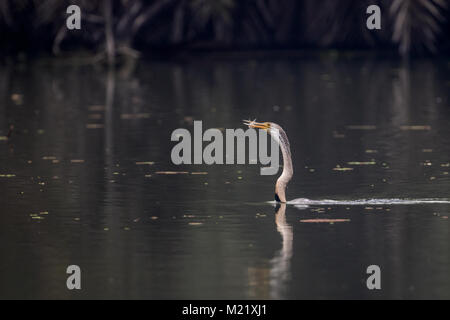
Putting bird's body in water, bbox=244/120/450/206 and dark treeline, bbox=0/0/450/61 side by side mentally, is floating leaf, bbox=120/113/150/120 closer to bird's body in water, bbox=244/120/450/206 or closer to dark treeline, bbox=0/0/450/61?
bird's body in water, bbox=244/120/450/206

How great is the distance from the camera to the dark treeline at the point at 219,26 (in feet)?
134

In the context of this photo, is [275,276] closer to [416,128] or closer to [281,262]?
[281,262]

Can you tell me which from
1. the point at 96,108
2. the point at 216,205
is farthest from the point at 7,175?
the point at 96,108

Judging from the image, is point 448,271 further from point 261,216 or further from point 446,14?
point 446,14

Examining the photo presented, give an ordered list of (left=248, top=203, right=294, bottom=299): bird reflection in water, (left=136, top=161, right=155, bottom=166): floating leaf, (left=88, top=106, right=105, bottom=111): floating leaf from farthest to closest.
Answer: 1. (left=88, top=106, right=105, bottom=111): floating leaf
2. (left=136, top=161, right=155, bottom=166): floating leaf
3. (left=248, top=203, right=294, bottom=299): bird reflection in water

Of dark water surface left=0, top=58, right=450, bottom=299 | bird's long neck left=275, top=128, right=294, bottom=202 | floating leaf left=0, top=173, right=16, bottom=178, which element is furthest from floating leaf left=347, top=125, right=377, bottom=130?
bird's long neck left=275, top=128, right=294, bottom=202

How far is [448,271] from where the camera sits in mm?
9844

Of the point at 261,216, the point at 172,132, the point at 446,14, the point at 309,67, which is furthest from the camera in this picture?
the point at 446,14

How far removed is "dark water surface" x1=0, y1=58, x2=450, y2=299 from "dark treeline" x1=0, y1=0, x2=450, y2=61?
13.3 metres

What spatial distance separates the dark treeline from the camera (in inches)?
1613

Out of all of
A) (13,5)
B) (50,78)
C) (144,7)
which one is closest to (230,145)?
(50,78)

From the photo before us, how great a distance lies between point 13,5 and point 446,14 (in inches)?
548

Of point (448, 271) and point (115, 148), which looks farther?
point (115, 148)
